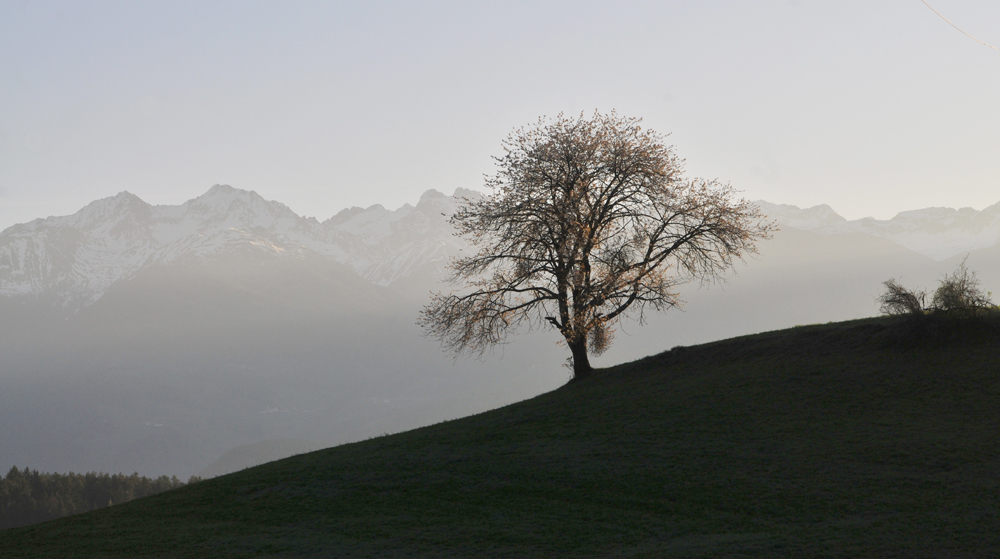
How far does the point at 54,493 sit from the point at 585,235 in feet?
420

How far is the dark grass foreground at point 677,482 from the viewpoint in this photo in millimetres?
12969

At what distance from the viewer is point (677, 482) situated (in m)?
16.4

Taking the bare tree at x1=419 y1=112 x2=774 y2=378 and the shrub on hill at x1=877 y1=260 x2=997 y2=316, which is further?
the bare tree at x1=419 y1=112 x2=774 y2=378

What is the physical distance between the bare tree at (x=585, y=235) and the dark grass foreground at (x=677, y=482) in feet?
18.3

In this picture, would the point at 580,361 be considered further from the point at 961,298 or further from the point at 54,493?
the point at 54,493

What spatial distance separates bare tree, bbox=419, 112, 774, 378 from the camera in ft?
98.2

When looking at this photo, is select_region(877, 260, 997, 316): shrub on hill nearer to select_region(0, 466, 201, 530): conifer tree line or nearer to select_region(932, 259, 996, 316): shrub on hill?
select_region(932, 259, 996, 316): shrub on hill

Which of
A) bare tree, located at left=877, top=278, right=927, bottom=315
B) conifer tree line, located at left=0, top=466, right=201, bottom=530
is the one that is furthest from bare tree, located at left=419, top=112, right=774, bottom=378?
conifer tree line, located at left=0, top=466, right=201, bottom=530

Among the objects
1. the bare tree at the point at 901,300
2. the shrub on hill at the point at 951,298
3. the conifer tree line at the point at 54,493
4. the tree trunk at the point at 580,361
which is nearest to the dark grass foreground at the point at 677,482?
the bare tree at the point at 901,300

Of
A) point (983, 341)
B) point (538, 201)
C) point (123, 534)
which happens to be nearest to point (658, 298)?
point (538, 201)

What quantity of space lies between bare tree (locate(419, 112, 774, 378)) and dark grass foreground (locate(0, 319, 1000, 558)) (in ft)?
18.3

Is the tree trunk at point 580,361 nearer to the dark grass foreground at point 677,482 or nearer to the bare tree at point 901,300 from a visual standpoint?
the dark grass foreground at point 677,482

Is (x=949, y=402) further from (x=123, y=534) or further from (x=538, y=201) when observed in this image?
(x=123, y=534)

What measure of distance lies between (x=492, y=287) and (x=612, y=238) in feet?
19.9
